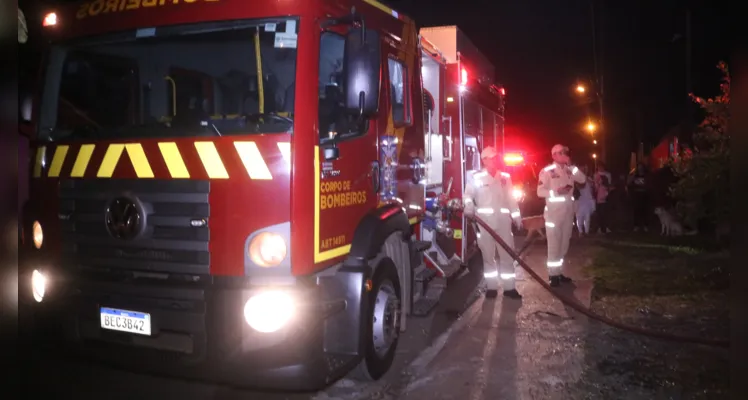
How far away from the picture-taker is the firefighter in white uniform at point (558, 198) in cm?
813

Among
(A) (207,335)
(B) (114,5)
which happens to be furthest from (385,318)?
(B) (114,5)

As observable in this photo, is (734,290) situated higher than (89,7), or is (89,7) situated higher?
(89,7)

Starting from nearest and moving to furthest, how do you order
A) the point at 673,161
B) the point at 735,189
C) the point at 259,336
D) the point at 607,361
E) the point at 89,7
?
1. the point at 735,189
2. the point at 259,336
3. the point at 89,7
4. the point at 607,361
5. the point at 673,161

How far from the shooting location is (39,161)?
457 cm

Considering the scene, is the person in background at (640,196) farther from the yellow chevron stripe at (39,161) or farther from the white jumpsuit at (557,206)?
the yellow chevron stripe at (39,161)

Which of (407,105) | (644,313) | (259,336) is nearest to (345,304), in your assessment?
(259,336)

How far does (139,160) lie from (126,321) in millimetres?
996

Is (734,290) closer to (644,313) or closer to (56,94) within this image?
(644,313)

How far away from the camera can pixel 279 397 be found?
4.62 metres

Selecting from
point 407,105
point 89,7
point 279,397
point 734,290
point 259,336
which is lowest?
point 279,397

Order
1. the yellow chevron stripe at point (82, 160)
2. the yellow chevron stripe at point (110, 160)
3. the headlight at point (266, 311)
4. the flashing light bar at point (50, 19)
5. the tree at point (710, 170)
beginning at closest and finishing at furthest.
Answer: the headlight at point (266, 311) → the yellow chevron stripe at point (110, 160) → the yellow chevron stripe at point (82, 160) → the flashing light bar at point (50, 19) → the tree at point (710, 170)

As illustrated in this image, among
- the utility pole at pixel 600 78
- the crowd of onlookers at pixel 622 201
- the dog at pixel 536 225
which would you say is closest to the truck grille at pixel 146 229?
the dog at pixel 536 225

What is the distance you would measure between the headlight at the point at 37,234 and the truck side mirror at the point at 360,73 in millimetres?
2286

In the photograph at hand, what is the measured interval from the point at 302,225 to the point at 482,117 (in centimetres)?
581
